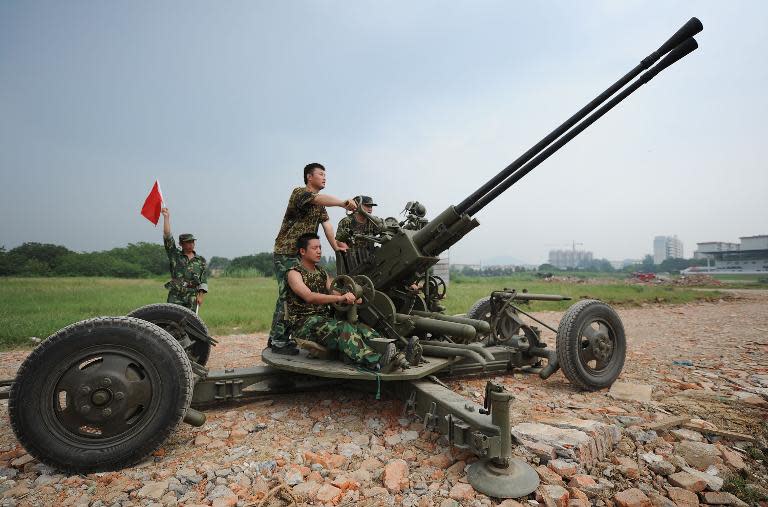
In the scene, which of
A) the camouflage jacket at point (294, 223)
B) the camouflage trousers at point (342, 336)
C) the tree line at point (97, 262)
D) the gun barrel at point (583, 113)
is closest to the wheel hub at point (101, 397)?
the camouflage trousers at point (342, 336)

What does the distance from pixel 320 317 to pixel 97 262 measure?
25.1 meters

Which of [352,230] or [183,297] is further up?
[352,230]

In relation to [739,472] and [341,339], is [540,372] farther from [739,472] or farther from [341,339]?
[341,339]

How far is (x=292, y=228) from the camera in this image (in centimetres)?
457

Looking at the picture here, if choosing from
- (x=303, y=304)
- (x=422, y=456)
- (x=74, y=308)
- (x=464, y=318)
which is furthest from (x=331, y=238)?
(x=74, y=308)

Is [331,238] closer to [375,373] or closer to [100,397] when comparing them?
[375,373]

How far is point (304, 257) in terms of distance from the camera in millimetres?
4344

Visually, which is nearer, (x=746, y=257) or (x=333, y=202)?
(x=333, y=202)

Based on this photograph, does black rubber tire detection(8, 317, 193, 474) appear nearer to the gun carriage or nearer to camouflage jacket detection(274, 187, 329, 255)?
the gun carriage

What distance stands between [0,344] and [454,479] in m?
8.90

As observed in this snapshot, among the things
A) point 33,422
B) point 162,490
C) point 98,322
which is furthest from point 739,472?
point 33,422

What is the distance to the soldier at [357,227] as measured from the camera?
474cm

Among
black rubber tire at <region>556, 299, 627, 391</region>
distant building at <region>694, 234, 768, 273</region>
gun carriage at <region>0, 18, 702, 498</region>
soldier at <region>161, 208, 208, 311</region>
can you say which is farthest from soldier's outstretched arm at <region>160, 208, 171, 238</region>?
distant building at <region>694, 234, 768, 273</region>

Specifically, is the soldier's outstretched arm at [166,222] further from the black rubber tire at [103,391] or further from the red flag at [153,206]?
the black rubber tire at [103,391]
